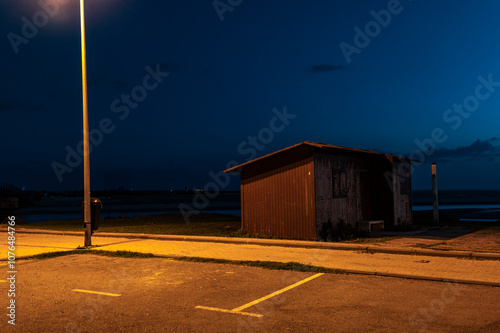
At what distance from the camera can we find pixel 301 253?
12125 millimetres

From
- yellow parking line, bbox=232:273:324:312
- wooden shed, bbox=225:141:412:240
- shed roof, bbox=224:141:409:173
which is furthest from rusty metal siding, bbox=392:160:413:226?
yellow parking line, bbox=232:273:324:312

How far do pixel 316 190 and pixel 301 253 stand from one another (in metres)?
3.34

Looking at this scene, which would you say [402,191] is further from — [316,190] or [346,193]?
[316,190]

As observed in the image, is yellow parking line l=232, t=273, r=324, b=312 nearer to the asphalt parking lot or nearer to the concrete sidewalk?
the asphalt parking lot

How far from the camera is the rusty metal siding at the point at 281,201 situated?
15055mm

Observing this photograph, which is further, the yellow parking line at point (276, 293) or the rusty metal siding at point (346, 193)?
the rusty metal siding at point (346, 193)

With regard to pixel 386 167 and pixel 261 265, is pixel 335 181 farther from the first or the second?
pixel 261 265

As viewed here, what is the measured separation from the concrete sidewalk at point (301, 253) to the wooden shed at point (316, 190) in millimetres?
1679

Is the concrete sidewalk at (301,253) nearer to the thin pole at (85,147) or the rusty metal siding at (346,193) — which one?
the thin pole at (85,147)

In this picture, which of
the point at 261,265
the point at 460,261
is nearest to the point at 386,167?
the point at 460,261

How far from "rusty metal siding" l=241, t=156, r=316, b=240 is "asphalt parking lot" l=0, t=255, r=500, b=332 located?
590cm

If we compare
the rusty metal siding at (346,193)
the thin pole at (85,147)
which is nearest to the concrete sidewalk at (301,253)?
the thin pole at (85,147)

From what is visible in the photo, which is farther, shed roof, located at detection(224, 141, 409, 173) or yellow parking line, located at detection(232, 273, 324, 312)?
shed roof, located at detection(224, 141, 409, 173)

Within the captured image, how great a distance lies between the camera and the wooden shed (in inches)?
594
